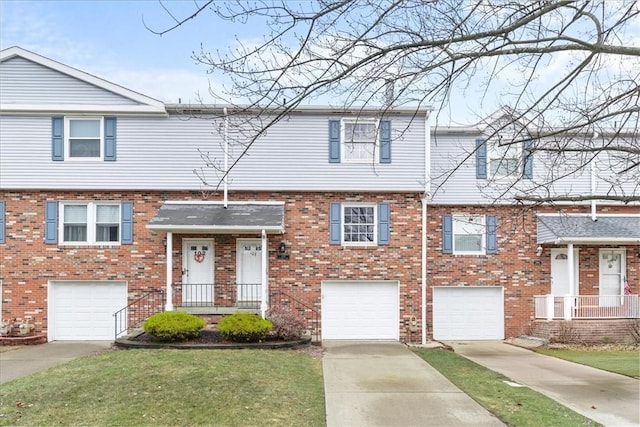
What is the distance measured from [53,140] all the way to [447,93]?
14003 mm

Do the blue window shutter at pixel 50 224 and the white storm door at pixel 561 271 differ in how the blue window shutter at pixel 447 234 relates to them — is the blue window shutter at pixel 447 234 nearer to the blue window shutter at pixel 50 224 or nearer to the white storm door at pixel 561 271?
the white storm door at pixel 561 271

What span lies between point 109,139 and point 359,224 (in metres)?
Result: 7.82

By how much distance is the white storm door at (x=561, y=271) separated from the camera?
59.7 feet

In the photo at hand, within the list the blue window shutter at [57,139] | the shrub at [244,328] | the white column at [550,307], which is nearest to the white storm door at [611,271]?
the white column at [550,307]

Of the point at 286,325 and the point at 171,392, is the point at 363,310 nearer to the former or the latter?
the point at 286,325

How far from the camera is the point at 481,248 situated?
18.2 metres

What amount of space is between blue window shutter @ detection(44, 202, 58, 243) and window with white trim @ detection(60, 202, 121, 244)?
0.16m

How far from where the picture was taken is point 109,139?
54.1ft

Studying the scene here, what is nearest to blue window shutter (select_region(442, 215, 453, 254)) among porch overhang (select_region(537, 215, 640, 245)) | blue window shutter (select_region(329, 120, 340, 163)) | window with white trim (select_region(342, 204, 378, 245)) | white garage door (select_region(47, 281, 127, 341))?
window with white trim (select_region(342, 204, 378, 245))

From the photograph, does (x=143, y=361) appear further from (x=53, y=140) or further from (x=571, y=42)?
(x=571, y=42)

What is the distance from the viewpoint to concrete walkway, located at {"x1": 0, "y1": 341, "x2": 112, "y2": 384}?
11.5 meters

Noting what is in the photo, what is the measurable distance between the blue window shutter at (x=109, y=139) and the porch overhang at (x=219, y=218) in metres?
2.14

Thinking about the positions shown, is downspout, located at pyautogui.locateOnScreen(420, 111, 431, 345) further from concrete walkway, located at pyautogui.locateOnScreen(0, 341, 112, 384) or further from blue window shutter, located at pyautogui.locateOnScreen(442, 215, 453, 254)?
concrete walkway, located at pyautogui.locateOnScreen(0, 341, 112, 384)

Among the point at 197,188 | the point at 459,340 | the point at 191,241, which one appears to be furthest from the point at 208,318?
the point at 459,340
